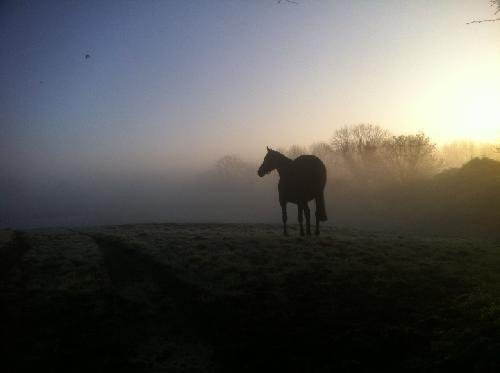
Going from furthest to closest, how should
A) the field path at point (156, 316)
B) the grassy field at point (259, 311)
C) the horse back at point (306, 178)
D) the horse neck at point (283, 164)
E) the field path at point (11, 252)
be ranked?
1. the horse neck at point (283, 164)
2. the horse back at point (306, 178)
3. the field path at point (11, 252)
4. the field path at point (156, 316)
5. the grassy field at point (259, 311)

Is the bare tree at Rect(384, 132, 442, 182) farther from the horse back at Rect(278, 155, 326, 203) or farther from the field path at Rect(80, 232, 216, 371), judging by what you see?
the field path at Rect(80, 232, 216, 371)

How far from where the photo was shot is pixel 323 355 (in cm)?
640

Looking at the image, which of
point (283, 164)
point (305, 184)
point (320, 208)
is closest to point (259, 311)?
point (305, 184)

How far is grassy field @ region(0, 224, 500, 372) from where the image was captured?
6.35 m

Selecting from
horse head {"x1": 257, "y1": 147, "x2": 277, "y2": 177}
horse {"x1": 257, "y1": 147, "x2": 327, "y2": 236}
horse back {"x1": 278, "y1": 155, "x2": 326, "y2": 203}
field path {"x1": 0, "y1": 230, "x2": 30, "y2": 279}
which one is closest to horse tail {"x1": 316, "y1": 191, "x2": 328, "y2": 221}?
horse {"x1": 257, "y1": 147, "x2": 327, "y2": 236}

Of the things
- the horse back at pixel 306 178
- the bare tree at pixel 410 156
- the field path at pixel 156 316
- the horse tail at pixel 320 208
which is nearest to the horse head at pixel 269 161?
the horse back at pixel 306 178

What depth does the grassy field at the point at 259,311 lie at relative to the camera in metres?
6.35

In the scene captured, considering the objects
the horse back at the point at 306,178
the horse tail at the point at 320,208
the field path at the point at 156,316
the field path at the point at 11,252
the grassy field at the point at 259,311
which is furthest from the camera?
the horse tail at the point at 320,208

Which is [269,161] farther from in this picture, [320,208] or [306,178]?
[320,208]

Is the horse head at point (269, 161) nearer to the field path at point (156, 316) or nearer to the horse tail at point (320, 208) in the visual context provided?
the horse tail at point (320, 208)

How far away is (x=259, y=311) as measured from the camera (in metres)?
8.70

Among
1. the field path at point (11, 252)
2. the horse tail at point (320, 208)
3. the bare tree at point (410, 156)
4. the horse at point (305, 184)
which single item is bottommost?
the field path at point (11, 252)

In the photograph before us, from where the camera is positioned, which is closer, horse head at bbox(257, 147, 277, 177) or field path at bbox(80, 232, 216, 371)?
field path at bbox(80, 232, 216, 371)

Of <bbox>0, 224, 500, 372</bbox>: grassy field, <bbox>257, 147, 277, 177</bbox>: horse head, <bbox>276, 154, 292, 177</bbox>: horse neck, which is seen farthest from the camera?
<bbox>257, 147, 277, 177</bbox>: horse head
